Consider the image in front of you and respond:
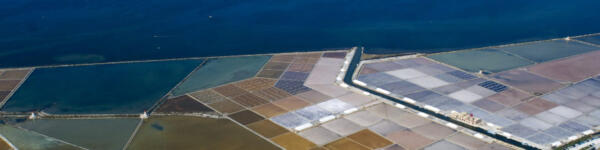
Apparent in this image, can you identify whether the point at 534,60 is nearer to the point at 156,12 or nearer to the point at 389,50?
the point at 389,50

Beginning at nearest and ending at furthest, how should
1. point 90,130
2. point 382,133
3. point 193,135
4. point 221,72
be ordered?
point 382,133, point 193,135, point 90,130, point 221,72

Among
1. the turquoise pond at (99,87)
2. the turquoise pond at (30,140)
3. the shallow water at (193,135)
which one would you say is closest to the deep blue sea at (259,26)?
the turquoise pond at (99,87)

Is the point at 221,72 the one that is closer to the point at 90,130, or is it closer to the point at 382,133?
the point at 90,130

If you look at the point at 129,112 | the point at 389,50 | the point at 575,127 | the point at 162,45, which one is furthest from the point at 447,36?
the point at 129,112

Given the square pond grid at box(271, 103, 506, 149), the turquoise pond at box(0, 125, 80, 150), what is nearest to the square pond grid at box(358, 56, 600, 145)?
the square pond grid at box(271, 103, 506, 149)

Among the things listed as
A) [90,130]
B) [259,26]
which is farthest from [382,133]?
[259,26]

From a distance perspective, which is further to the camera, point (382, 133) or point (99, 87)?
point (99, 87)

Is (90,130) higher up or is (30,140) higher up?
(90,130)
